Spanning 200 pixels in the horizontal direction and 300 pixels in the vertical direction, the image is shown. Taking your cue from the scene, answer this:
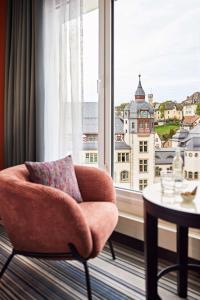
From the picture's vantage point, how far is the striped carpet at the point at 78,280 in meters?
1.99

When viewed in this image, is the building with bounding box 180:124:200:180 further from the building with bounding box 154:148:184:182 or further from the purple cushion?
the purple cushion

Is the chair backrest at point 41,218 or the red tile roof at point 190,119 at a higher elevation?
the red tile roof at point 190,119

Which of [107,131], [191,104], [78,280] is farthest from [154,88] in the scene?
[78,280]

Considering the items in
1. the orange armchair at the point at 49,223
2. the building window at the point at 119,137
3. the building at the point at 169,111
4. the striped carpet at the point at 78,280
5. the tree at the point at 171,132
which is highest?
the building at the point at 169,111

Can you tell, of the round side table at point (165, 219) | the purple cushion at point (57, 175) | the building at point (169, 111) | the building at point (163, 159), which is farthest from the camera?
the building at point (163, 159)

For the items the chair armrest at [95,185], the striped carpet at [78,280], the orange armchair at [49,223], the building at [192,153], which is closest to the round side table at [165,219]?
the striped carpet at [78,280]

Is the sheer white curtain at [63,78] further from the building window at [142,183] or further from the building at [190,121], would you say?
the building at [190,121]

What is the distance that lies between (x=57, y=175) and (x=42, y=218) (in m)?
0.46

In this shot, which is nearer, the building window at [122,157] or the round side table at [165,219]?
the round side table at [165,219]

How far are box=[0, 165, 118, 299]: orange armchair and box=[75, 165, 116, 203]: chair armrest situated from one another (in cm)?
32

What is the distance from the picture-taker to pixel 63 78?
3090mm

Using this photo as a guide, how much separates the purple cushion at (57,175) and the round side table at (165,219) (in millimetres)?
644

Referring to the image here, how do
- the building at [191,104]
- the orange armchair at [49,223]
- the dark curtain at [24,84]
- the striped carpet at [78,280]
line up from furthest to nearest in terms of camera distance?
the dark curtain at [24,84] → the building at [191,104] → the striped carpet at [78,280] → the orange armchair at [49,223]

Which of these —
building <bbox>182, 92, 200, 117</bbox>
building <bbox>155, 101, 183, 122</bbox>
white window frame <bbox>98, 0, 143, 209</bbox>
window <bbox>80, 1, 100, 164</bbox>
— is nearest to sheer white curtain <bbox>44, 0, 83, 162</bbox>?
window <bbox>80, 1, 100, 164</bbox>
